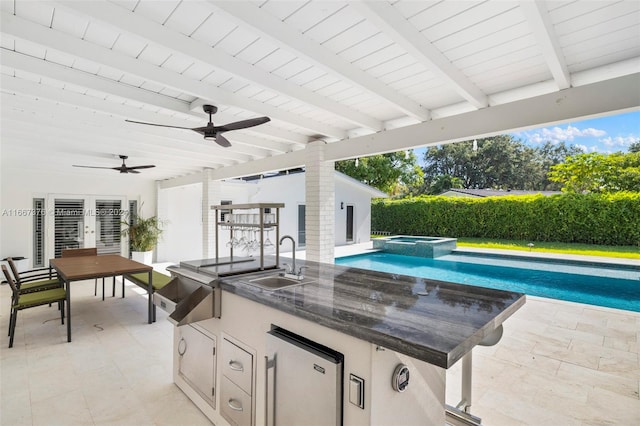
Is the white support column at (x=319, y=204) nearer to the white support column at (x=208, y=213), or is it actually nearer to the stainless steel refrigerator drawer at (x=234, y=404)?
the stainless steel refrigerator drawer at (x=234, y=404)

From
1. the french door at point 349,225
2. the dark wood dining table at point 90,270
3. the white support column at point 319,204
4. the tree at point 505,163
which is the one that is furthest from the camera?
the tree at point 505,163

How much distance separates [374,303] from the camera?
1656mm

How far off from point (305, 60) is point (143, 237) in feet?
26.0

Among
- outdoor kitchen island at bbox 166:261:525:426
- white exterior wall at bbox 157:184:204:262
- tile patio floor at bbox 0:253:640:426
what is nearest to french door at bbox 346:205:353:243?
white exterior wall at bbox 157:184:204:262

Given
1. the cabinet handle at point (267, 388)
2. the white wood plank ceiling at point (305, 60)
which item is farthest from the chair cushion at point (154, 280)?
the cabinet handle at point (267, 388)

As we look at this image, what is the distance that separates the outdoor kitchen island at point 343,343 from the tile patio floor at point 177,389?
1.88 feet

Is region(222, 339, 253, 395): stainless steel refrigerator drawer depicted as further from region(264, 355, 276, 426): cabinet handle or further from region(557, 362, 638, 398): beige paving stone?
region(557, 362, 638, 398): beige paving stone

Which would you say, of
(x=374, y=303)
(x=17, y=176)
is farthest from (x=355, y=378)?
(x=17, y=176)

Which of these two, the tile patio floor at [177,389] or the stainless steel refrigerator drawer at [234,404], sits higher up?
the stainless steel refrigerator drawer at [234,404]

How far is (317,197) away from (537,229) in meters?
10.6

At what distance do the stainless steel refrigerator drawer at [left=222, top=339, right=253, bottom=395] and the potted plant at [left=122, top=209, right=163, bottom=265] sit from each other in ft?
25.5

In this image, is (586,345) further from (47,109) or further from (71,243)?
(71,243)

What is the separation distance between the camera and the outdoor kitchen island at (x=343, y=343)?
1.30 m

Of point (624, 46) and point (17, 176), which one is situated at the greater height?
point (624, 46)
